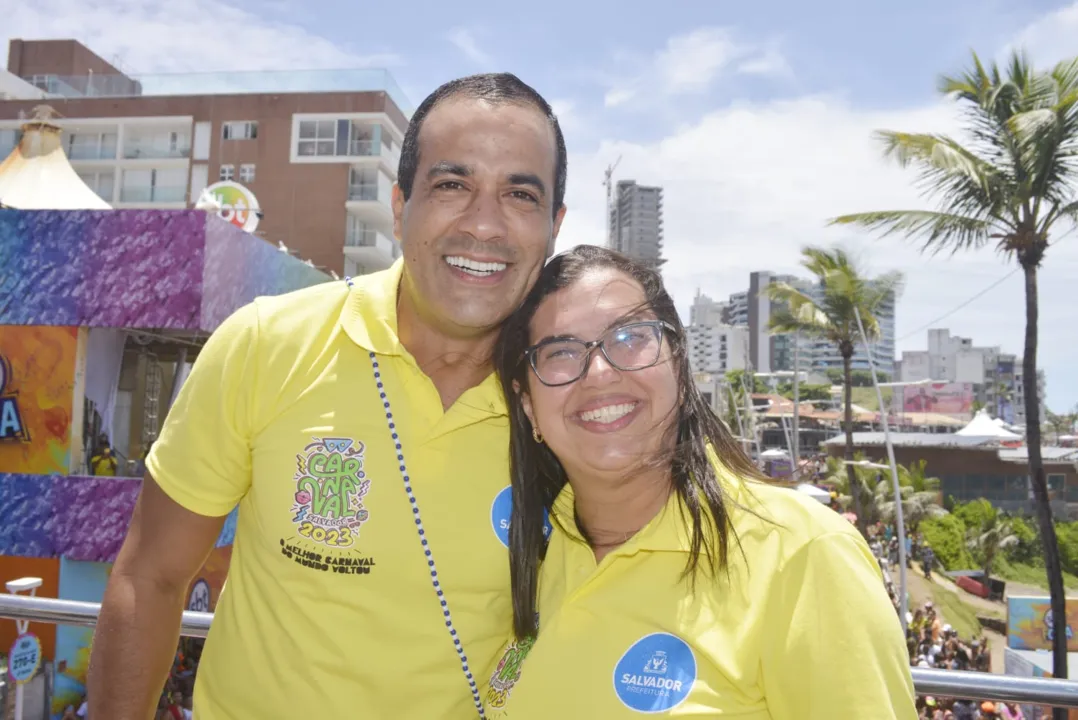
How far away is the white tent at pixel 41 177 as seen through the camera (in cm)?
1543

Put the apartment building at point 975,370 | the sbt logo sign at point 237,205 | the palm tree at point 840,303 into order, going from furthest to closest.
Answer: the apartment building at point 975,370
the palm tree at point 840,303
the sbt logo sign at point 237,205

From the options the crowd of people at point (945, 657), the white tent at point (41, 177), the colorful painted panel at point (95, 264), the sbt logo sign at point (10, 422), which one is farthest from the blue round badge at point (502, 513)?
the white tent at point (41, 177)

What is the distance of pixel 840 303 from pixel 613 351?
26857 mm

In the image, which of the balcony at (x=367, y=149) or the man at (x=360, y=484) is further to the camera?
the balcony at (x=367, y=149)

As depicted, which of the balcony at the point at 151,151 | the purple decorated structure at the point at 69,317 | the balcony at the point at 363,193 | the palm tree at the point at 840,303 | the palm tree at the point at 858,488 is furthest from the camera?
the balcony at the point at 151,151

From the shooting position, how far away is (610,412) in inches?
71.4

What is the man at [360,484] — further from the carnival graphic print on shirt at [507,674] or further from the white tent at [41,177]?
the white tent at [41,177]

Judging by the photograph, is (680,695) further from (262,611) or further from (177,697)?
(177,697)

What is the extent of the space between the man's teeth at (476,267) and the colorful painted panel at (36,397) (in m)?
13.2

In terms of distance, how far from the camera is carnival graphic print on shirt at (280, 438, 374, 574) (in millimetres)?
1818

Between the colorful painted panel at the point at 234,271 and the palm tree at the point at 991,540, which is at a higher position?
the colorful painted panel at the point at 234,271

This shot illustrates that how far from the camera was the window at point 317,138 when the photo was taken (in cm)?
3744

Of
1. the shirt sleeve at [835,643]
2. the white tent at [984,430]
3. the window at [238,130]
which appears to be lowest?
the white tent at [984,430]

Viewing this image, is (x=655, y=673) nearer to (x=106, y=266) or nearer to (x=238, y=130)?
(x=106, y=266)
